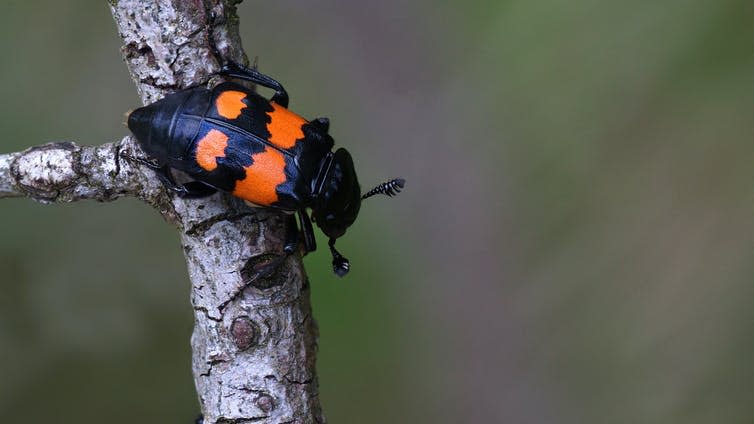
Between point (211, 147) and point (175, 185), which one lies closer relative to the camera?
point (175, 185)

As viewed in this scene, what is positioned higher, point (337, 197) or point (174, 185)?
point (337, 197)

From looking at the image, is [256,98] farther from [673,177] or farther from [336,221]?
[673,177]

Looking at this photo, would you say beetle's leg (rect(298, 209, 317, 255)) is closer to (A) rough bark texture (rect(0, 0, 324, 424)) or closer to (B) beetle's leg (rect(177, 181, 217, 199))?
(A) rough bark texture (rect(0, 0, 324, 424))

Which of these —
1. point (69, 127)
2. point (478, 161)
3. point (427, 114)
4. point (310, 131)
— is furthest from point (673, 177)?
point (69, 127)

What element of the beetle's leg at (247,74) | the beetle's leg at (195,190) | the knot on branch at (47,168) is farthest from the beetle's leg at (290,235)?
the knot on branch at (47,168)

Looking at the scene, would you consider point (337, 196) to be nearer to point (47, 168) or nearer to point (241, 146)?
point (241, 146)

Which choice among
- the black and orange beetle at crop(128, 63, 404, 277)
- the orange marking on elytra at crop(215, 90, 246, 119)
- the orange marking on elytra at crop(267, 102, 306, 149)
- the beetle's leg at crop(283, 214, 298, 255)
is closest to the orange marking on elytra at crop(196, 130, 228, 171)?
the black and orange beetle at crop(128, 63, 404, 277)

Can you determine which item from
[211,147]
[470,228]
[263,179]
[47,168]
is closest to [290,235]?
[263,179]
